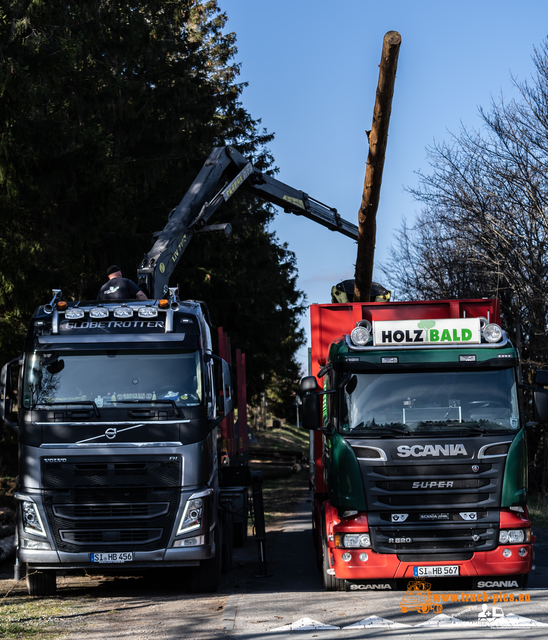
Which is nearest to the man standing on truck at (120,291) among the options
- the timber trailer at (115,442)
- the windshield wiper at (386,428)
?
the timber trailer at (115,442)

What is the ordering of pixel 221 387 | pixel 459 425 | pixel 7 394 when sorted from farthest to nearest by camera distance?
pixel 221 387
pixel 7 394
pixel 459 425

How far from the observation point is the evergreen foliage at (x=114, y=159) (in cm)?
1415

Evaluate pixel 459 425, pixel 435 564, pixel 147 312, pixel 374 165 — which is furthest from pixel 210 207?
pixel 435 564

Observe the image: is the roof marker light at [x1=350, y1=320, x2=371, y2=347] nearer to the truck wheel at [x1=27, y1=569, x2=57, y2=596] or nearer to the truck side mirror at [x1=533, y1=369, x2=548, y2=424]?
the truck side mirror at [x1=533, y1=369, x2=548, y2=424]

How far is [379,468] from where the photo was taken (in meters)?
8.41

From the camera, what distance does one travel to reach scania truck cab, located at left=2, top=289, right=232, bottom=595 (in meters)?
8.66

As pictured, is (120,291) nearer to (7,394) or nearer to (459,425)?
(7,394)

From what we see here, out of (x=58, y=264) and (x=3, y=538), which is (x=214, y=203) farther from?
(x=3, y=538)

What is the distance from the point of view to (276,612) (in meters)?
7.77

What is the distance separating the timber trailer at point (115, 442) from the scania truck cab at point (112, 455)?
1cm

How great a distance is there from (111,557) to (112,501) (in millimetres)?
599

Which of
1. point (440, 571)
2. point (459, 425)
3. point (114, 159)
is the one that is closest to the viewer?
point (440, 571)

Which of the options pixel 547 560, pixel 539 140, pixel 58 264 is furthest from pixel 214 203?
pixel 539 140

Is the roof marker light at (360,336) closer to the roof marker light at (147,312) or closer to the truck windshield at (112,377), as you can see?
the truck windshield at (112,377)
